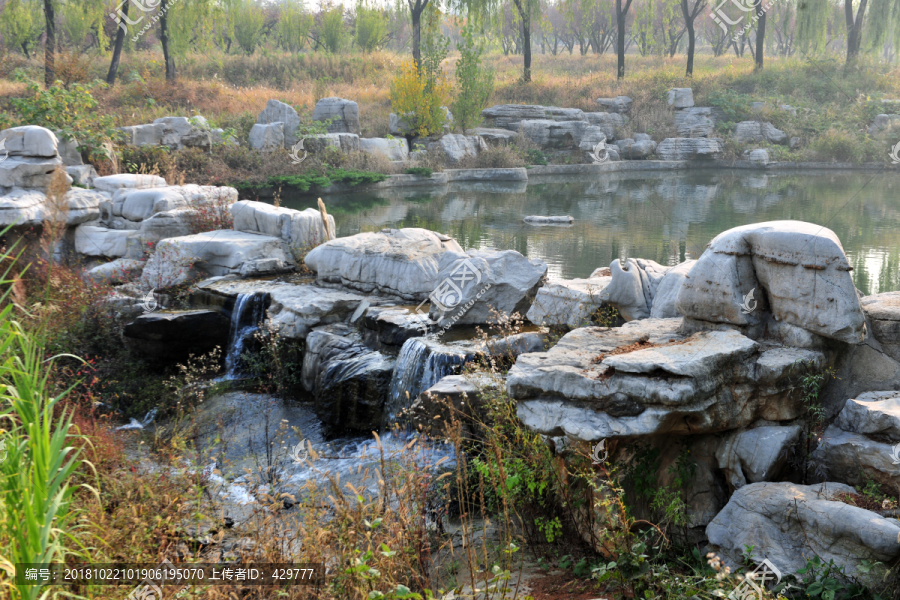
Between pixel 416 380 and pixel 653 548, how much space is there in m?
3.04

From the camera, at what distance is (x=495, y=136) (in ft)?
81.3

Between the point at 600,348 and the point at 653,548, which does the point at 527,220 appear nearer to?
the point at 600,348

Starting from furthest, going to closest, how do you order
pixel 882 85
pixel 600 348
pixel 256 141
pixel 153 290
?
pixel 882 85 < pixel 256 141 < pixel 153 290 < pixel 600 348

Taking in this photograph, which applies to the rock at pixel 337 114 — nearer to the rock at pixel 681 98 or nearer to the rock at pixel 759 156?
the rock at pixel 681 98

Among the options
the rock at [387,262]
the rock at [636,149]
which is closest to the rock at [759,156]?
the rock at [636,149]

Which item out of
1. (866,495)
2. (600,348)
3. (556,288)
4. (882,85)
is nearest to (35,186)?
(556,288)

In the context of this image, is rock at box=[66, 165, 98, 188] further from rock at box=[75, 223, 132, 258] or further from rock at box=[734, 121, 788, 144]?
rock at box=[734, 121, 788, 144]

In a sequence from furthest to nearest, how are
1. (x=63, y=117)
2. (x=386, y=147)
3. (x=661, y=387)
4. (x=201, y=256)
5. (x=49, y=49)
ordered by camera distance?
(x=386, y=147) → (x=49, y=49) → (x=63, y=117) → (x=201, y=256) → (x=661, y=387)

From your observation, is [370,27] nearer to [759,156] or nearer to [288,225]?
[759,156]

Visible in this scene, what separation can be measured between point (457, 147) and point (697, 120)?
11123mm

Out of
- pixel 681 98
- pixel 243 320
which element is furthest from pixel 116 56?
pixel 681 98

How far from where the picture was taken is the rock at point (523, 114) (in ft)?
87.1

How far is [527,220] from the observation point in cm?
1423

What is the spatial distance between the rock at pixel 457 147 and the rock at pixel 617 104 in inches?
306
